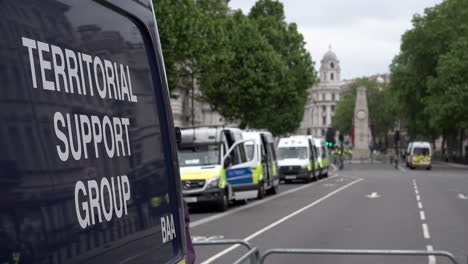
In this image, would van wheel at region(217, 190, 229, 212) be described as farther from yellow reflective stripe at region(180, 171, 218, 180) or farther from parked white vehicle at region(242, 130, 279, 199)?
parked white vehicle at region(242, 130, 279, 199)

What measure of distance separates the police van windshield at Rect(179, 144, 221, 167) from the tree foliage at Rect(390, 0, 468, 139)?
44.3 metres

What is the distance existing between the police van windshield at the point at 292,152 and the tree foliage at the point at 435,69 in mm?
23533

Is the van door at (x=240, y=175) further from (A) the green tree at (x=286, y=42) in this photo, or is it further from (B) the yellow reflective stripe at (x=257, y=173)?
(A) the green tree at (x=286, y=42)

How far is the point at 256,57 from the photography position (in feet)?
180

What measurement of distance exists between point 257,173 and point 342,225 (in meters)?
9.78

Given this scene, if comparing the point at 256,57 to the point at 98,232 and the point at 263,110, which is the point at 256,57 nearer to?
the point at 263,110

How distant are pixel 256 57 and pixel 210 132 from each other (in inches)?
1181

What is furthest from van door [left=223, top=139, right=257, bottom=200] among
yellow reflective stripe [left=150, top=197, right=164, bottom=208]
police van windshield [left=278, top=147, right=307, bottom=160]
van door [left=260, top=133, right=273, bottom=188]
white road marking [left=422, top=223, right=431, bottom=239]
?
yellow reflective stripe [left=150, top=197, right=164, bottom=208]

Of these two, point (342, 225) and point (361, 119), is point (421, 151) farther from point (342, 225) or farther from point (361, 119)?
point (342, 225)

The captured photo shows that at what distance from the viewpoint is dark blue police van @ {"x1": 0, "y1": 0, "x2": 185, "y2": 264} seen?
2418 millimetres

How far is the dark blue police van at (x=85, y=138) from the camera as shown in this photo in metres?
2.42

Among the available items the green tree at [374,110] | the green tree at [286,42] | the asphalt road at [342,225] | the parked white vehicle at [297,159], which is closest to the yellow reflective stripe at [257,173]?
the asphalt road at [342,225]

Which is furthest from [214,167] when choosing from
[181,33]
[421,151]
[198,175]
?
[421,151]

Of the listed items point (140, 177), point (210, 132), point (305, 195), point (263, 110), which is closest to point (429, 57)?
point (263, 110)
